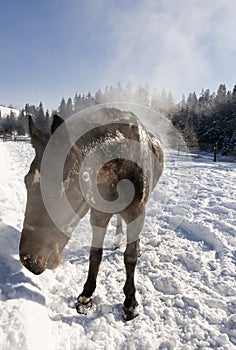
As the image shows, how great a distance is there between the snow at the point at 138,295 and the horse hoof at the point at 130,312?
2.5 inches

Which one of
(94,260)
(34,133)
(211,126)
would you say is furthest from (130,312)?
(211,126)

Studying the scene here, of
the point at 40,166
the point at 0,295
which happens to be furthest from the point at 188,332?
the point at 40,166

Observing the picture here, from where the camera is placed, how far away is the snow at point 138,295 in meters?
2.27

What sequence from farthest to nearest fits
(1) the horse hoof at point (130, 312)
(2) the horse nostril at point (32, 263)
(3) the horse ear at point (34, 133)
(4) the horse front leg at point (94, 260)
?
(4) the horse front leg at point (94, 260) < (1) the horse hoof at point (130, 312) < (3) the horse ear at point (34, 133) < (2) the horse nostril at point (32, 263)

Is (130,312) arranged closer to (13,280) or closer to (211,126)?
(13,280)

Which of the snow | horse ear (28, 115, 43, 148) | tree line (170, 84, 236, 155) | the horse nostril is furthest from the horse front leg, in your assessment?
tree line (170, 84, 236, 155)

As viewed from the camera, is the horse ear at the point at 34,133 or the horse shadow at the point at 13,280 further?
the horse shadow at the point at 13,280

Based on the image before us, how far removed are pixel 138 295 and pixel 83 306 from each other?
0.72 meters

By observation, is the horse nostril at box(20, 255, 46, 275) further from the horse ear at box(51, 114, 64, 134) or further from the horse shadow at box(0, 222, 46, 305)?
the horse ear at box(51, 114, 64, 134)

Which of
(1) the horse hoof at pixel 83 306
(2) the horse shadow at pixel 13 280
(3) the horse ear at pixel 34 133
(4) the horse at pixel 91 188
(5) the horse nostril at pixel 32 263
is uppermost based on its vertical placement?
(3) the horse ear at pixel 34 133

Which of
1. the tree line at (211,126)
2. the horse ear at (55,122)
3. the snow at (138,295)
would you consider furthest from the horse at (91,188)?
the tree line at (211,126)

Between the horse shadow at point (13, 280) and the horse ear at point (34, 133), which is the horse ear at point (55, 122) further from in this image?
the horse shadow at point (13, 280)

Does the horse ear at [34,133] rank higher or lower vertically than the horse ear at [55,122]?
lower

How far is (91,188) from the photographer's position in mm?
2168
